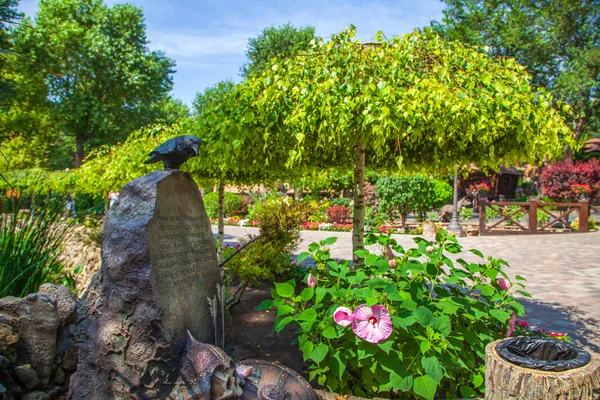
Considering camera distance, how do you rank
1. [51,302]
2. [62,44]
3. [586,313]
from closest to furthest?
1. [51,302]
2. [586,313]
3. [62,44]

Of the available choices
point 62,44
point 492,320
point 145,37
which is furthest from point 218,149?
point 145,37

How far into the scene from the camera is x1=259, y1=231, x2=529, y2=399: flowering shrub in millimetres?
2635

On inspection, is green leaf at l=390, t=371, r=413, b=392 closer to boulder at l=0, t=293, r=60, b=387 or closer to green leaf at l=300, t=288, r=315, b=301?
green leaf at l=300, t=288, r=315, b=301

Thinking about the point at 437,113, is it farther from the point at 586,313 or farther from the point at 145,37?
the point at 145,37

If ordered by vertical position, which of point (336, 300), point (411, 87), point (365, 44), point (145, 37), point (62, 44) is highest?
point (145, 37)

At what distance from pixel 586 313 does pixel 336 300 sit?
4.57 metres

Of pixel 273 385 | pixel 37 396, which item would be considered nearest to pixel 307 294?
pixel 273 385

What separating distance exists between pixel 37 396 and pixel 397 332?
2474 mm

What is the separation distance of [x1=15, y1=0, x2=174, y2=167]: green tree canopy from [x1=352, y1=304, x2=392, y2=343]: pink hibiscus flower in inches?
991

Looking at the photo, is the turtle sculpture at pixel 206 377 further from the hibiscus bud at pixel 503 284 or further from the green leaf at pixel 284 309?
the hibiscus bud at pixel 503 284

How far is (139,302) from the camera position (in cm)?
267

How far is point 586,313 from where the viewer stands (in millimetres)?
5750

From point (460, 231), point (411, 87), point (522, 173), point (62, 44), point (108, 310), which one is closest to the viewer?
point (108, 310)

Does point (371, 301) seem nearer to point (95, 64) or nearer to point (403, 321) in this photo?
point (403, 321)
